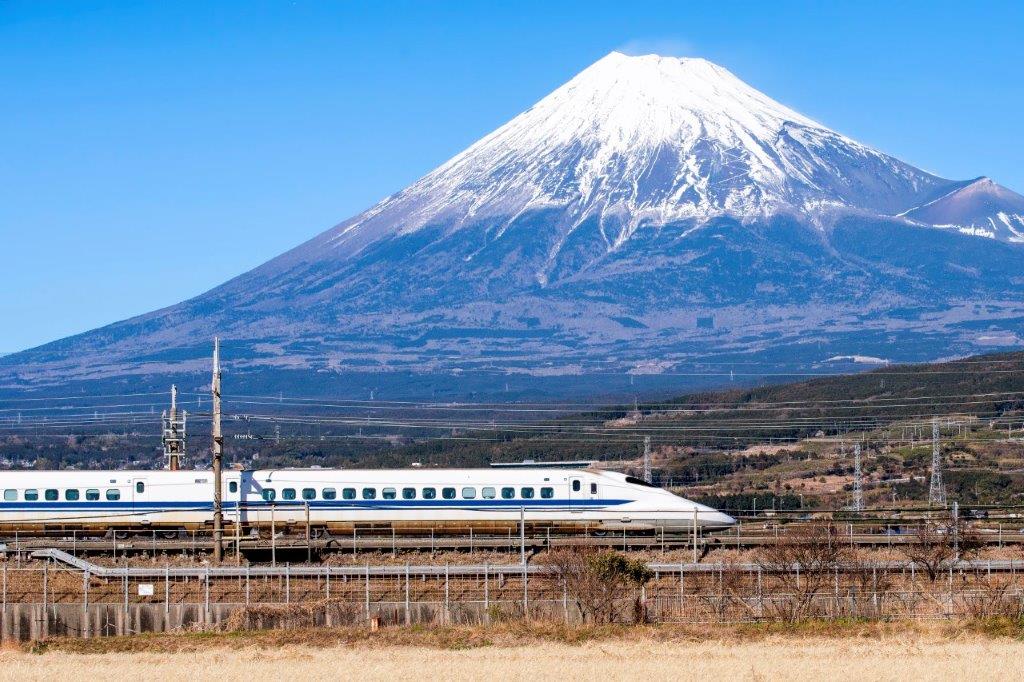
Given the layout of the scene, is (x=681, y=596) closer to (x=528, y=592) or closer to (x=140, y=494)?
(x=528, y=592)

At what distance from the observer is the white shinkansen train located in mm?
66250

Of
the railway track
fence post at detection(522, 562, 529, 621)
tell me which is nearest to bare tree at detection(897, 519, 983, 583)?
the railway track

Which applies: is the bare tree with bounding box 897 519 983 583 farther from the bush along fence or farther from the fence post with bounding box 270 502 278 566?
the fence post with bounding box 270 502 278 566

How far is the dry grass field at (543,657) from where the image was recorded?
43312mm

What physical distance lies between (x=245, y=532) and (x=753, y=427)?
92.1 metres

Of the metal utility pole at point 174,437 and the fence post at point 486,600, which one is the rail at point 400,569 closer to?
the fence post at point 486,600

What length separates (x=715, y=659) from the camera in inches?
1764

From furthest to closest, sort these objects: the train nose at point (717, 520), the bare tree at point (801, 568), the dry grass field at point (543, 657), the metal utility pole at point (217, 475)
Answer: the train nose at point (717, 520) < the metal utility pole at point (217, 475) < the bare tree at point (801, 568) < the dry grass field at point (543, 657)

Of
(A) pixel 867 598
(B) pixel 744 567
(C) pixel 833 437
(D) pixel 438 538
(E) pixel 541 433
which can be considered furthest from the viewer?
(E) pixel 541 433

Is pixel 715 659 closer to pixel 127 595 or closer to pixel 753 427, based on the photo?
pixel 127 595

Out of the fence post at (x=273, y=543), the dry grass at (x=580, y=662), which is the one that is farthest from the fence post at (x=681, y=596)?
the fence post at (x=273, y=543)

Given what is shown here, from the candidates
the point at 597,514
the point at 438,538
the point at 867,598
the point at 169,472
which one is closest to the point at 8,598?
the point at 169,472

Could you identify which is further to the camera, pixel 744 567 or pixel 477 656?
pixel 744 567

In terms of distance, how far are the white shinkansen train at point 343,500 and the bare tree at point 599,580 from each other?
1091 cm
